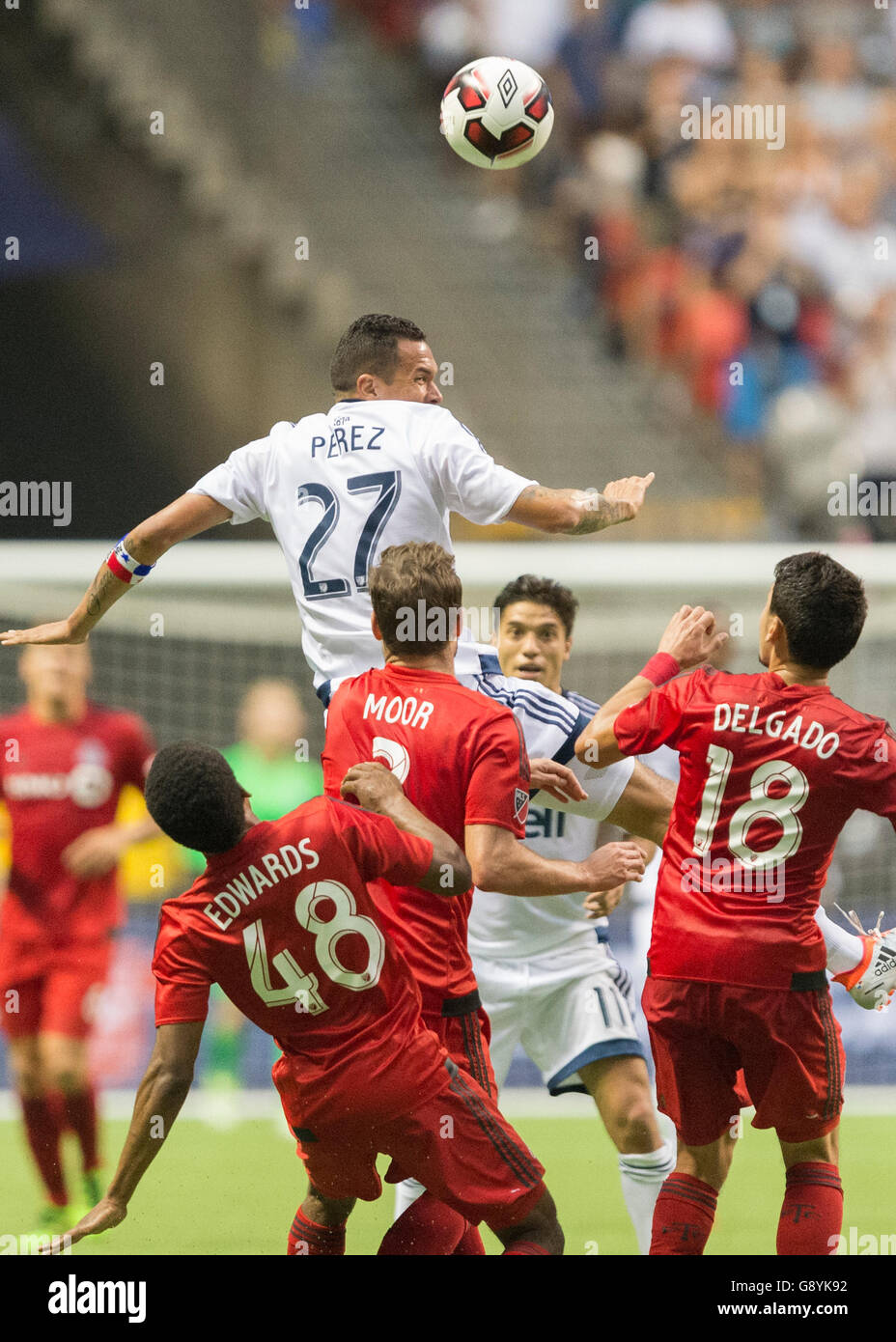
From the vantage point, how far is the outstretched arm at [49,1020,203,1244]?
3.58m

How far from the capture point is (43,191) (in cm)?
1207

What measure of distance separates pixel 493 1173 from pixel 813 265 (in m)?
9.51

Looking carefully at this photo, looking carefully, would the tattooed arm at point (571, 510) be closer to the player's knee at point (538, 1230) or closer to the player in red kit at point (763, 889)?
the player in red kit at point (763, 889)

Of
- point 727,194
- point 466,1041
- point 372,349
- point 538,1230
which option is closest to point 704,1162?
point 538,1230

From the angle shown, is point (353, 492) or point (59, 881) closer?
point (353, 492)

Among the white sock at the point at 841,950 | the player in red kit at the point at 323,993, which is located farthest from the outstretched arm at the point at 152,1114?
the white sock at the point at 841,950

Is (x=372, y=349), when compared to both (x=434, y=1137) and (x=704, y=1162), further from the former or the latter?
(x=704, y=1162)

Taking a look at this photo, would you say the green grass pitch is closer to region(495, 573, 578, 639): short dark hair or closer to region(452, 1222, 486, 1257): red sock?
region(452, 1222, 486, 1257): red sock

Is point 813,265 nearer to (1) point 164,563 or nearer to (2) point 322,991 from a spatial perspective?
(1) point 164,563

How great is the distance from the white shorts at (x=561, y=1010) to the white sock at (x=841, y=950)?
0.94 meters

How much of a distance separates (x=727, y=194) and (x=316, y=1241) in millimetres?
9722

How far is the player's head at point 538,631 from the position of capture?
18.0ft

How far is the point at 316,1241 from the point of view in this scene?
13.6 ft
